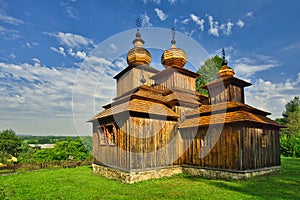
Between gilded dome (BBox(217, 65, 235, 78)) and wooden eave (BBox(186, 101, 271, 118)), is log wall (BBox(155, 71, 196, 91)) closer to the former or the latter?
gilded dome (BBox(217, 65, 235, 78))

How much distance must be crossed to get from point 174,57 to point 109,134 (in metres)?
8.18

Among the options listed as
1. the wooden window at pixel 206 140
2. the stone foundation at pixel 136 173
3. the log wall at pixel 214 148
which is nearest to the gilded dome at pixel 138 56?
the log wall at pixel 214 148

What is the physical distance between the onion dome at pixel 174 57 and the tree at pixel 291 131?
18533 mm

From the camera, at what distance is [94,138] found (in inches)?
648

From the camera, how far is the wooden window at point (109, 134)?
43.3ft

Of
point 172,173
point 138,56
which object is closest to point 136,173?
point 172,173

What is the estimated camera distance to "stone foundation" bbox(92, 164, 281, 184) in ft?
37.6

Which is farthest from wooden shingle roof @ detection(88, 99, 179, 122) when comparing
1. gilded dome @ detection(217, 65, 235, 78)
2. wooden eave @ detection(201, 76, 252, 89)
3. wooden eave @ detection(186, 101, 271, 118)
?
gilded dome @ detection(217, 65, 235, 78)

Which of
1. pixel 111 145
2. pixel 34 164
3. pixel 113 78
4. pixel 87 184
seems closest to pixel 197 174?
pixel 111 145

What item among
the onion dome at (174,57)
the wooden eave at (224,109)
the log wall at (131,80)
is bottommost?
the wooden eave at (224,109)

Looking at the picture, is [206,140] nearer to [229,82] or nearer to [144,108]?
[144,108]

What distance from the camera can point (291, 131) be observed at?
131 ft

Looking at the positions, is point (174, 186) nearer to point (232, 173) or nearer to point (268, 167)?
point (232, 173)

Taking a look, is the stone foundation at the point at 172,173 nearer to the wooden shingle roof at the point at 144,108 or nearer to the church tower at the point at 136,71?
the wooden shingle roof at the point at 144,108
